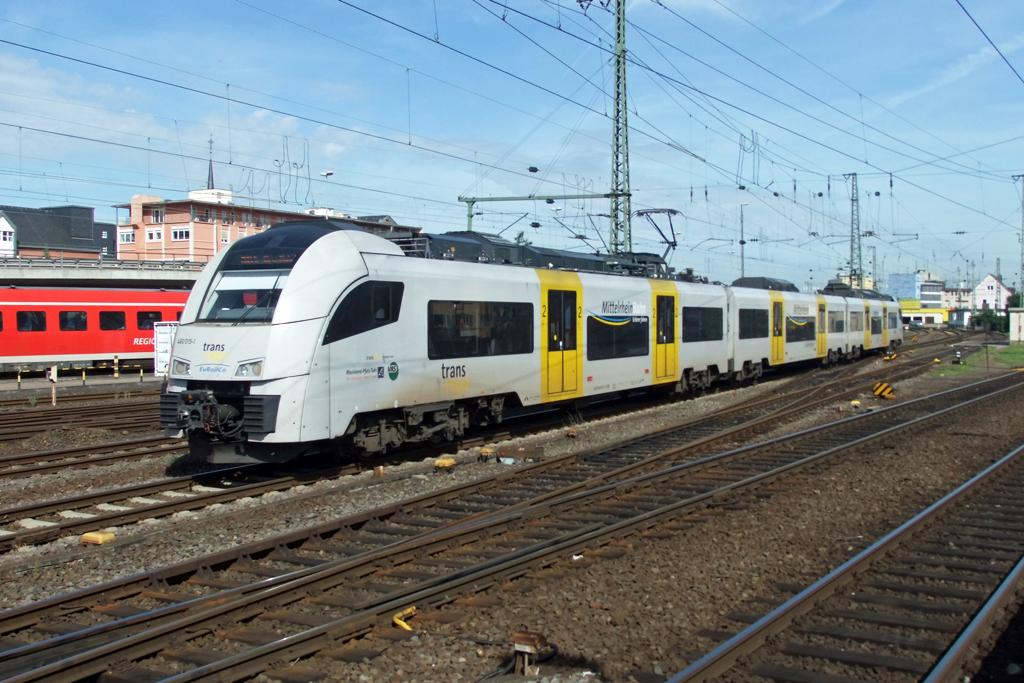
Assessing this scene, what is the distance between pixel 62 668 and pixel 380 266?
6794mm

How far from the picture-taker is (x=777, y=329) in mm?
24797

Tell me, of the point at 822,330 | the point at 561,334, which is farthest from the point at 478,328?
the point at 822,330

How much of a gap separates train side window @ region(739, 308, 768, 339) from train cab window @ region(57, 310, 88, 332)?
70.7 feet

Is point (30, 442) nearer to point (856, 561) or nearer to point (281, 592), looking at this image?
point (281, 592)

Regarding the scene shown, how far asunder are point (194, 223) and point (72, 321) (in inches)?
966

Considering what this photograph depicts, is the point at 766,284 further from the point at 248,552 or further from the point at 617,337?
the point at 248,552

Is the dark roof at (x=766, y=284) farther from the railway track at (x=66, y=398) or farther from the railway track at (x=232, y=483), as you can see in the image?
the railway track at (x=66, y=398)

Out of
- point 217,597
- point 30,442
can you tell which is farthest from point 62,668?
point 30,442

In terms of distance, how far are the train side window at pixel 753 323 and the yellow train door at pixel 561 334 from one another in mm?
8754

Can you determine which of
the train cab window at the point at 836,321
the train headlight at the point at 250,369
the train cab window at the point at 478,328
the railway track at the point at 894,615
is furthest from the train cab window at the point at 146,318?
the railway track at the point at 894,615

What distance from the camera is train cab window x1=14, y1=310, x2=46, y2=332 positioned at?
26531mm

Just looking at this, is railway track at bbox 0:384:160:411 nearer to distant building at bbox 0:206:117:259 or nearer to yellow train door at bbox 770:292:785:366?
yellow train door at bbox 770:292:785:366

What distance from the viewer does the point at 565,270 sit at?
48.5ft

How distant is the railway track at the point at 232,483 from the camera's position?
27.1 ft
